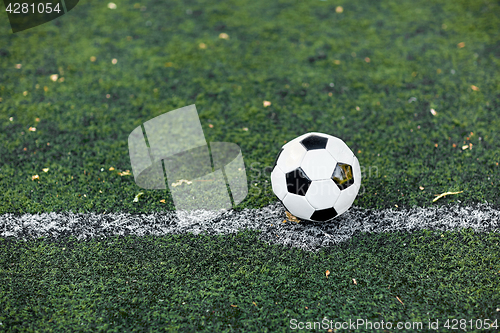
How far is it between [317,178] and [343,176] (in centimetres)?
18

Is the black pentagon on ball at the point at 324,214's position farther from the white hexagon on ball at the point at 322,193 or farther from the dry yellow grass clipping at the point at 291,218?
the dry yellow grass clipping at the point at 291,218

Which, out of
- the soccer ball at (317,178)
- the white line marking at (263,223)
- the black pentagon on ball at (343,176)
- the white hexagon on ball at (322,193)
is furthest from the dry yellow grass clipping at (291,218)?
the black pentagon on ball at (343,176)

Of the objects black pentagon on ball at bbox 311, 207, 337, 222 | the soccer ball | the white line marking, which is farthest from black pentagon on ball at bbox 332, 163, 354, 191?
the white line marking

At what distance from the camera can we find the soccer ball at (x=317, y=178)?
2449 millimetres

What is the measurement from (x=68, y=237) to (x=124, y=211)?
0.41 m

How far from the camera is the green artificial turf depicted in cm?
229

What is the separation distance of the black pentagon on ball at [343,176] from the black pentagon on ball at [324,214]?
0.55ft

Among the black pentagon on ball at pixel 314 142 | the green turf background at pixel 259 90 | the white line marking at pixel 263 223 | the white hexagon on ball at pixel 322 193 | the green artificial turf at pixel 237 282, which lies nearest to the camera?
the green artificial turf at pixel 237 282

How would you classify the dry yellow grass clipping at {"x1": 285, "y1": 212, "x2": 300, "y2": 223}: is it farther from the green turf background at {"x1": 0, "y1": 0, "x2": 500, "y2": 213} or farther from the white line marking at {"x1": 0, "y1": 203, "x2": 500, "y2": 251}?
the green turf background at {"x1": 0, "y1": 0, "x2": 500, "y2": 213}

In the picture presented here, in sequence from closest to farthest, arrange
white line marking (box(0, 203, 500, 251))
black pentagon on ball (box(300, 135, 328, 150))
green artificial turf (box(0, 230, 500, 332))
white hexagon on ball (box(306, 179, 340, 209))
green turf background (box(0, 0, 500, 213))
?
green artificial turf (box(0, 230, 500, 332))
white hexagon on ball (box(306, 179, 340, 209))
black pentagon on ball (box(300, 135, 328, 150))
white line marking (box(0, 203, 500, 251))
green turf background (box(0, 0, 500, 213))

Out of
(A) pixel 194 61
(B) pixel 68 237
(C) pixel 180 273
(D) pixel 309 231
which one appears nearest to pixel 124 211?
(B) pixel 68 237

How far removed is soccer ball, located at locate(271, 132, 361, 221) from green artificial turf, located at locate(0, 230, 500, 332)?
0.32m

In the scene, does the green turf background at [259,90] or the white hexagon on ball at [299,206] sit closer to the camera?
the white hexagon on ball at [299,206]

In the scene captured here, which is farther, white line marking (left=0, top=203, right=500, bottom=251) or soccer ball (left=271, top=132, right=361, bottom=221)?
white line marking (left=0, top=203, right=500, bottom=251)
